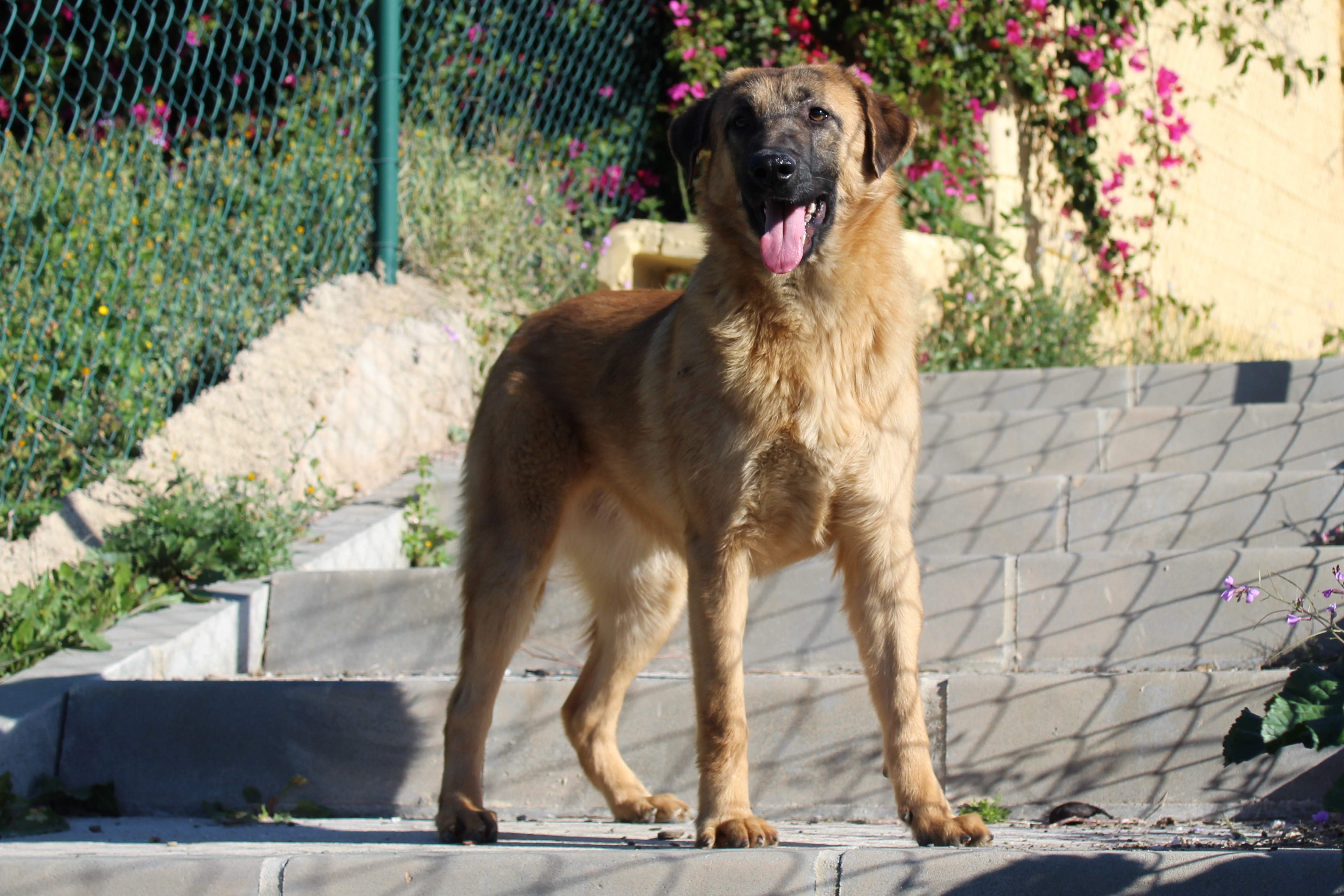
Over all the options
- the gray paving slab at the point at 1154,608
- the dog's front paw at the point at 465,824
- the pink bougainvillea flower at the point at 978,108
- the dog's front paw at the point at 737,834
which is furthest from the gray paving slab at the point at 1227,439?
the pink bougainvillea flower at the point at 978,108

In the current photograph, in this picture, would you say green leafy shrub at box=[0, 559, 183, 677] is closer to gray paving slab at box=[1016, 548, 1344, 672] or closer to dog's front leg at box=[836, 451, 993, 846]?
dog's front leg at box=[836, 451, 993, 846]

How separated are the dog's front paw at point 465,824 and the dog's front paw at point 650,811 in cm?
40

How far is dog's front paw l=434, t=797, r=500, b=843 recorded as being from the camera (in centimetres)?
285

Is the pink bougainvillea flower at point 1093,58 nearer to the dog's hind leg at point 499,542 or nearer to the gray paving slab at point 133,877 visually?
the dog's hind leg at point 499,542

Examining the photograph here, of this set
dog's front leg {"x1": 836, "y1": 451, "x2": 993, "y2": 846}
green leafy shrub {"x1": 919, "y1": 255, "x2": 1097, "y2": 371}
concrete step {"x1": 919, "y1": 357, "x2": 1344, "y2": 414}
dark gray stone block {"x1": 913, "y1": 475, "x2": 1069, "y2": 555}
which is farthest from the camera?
green leafy shrub {"x1": 919, "y1": 255, "x2": 1097, "y2": 371}

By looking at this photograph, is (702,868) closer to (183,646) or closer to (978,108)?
(183,646)

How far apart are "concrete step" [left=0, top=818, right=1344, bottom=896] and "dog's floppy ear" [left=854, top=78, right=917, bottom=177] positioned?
177 cm

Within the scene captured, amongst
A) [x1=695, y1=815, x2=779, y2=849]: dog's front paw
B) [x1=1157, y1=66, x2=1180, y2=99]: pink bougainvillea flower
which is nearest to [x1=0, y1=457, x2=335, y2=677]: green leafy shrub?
[x1=695, y1=815, x2=779, y2=849]: dog's front paw

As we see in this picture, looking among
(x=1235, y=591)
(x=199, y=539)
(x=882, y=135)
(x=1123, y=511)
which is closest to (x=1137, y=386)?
(x=1123, y=511)

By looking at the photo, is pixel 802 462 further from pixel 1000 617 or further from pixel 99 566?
pixel 99 566

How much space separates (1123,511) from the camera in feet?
13.4

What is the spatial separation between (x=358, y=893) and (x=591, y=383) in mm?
1630

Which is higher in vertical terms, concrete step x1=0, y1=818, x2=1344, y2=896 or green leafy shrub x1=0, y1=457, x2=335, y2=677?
concrete step x1=0, y1=818, x2=1344, y2=896

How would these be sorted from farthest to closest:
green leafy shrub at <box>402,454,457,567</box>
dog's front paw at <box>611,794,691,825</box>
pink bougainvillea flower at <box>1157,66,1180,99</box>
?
pink bougainvillea flower at <box>1157,66,1180,99</box> → green leafy shrub at <box>402,454,457,567</box> → dog's front paw at <box>611,794,691,825</box>
